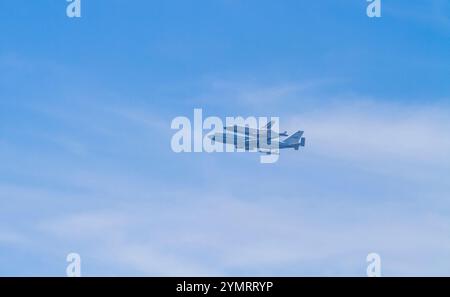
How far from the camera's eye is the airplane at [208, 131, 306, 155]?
14.2 metres

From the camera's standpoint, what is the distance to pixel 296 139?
1434 cm

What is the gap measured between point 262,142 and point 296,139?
0.45 metres

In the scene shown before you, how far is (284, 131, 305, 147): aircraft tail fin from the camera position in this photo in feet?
46.4

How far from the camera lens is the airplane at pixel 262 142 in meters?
14.2

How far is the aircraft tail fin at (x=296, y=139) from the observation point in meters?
14.2
